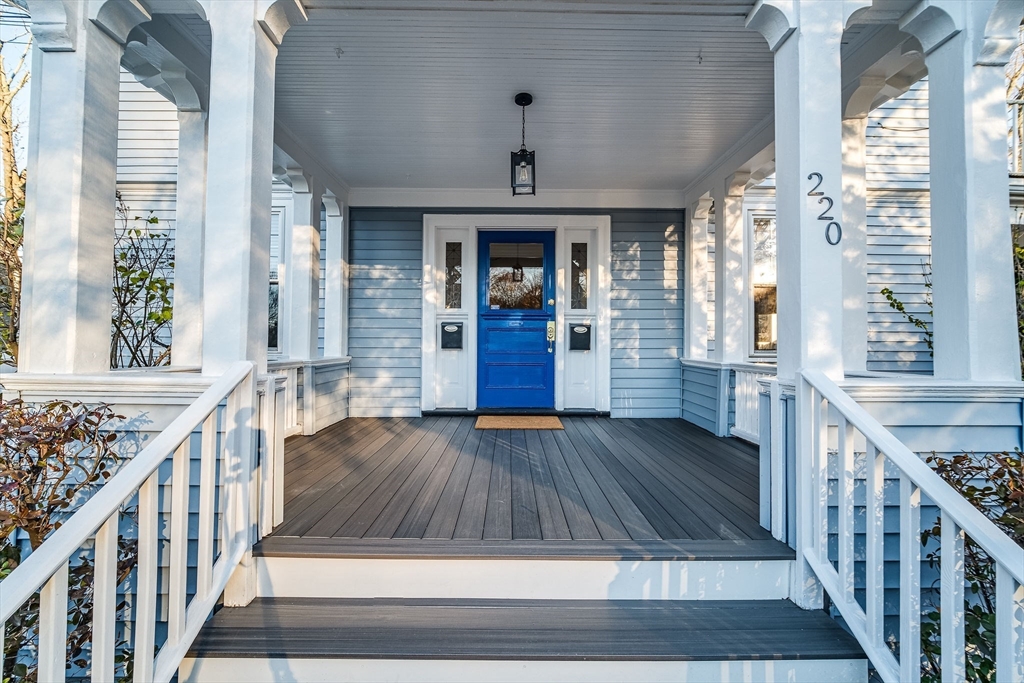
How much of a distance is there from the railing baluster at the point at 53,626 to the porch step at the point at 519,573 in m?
0.84

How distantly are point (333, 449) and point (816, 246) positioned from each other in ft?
11.1

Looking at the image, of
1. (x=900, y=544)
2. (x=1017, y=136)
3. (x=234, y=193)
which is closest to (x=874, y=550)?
(x=900, y=544)

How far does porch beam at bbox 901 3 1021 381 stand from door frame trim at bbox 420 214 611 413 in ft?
11.0

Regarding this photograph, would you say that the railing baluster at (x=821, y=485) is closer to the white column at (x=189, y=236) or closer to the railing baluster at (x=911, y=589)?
the railing baluster at (x=911, y=589)

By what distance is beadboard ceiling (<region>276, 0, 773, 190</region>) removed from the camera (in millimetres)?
2684

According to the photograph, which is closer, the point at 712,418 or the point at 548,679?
the point at 548,679

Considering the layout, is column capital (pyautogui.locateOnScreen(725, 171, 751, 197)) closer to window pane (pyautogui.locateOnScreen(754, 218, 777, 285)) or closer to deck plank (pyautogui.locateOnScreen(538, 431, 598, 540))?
window pane (pyautogui.locateOnScreen(754, 218, 777, 285))

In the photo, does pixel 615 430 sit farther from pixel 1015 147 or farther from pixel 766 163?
pixel 1015 147

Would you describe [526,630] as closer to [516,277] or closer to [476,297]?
Answer: [476,297]

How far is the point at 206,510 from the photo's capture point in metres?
1.75

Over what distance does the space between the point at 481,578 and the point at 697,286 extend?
411 centimetres

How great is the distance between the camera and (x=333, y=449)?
3898 millimetres

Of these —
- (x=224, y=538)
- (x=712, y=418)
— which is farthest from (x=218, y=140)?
(x=712, y=418)

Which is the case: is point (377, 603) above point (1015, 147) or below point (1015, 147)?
below
